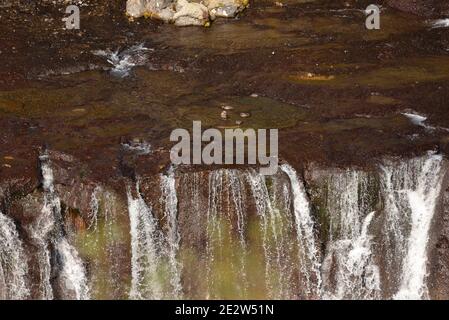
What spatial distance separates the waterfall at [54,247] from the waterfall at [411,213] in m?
4.97

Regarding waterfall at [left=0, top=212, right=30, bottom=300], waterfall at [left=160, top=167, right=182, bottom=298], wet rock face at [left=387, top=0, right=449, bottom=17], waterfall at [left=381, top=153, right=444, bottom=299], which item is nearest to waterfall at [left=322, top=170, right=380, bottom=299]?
waterfall at [left=381, top=153, right=444, bottom=299]

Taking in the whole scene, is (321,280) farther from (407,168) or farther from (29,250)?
(29,250)

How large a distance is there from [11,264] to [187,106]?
4.11m

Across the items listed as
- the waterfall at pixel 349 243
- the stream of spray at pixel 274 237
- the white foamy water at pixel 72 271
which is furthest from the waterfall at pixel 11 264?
the waterfall at pixel 349 243

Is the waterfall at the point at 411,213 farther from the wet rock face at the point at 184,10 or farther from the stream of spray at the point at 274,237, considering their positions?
the wet rock face at the point at 184,10

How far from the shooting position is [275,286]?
444 inches

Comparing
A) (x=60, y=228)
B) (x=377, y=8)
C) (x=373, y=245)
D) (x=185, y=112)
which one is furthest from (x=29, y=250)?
(x=377, y=8)

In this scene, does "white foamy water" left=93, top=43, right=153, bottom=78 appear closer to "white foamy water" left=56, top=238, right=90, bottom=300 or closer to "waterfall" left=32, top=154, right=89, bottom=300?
"waterfall" left=32, top=154, right=89, bottom=300

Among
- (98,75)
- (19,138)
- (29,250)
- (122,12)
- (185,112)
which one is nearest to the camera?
(29,250)

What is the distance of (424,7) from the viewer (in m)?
16.5

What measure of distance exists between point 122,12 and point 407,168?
8.23 m

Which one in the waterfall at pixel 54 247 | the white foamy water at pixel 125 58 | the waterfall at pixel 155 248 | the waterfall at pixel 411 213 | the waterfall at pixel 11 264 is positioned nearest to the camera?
the waterfall at pixel 11 264

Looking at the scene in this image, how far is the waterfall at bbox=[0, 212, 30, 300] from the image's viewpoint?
10.5m

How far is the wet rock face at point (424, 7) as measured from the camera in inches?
640
